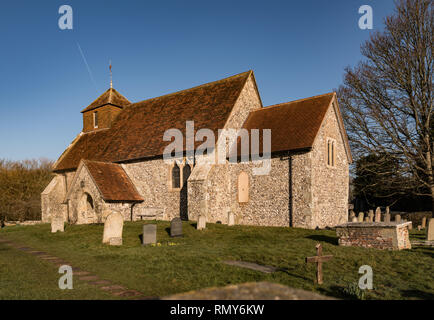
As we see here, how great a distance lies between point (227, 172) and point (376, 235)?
9829mm

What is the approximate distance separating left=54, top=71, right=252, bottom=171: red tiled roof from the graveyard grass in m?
8.09

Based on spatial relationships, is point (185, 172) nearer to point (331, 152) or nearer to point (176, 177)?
point (176, 177)

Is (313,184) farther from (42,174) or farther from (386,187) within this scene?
(42,174)

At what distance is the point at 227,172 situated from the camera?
19953mm

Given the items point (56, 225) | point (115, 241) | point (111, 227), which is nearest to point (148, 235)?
point (115, 241)

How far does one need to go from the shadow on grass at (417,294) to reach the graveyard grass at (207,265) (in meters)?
0.02

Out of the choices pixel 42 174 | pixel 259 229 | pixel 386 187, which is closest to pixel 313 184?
pixel 259 229

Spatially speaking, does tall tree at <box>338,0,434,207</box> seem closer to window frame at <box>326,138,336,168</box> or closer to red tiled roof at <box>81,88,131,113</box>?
window frame at <box>326,138,336,168</box>

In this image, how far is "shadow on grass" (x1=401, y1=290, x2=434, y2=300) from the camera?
6.45 meters

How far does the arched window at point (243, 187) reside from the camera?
1938 cm

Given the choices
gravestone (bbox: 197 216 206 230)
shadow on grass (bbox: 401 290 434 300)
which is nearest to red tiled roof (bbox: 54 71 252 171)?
gravestone (bbox: 197 216 206 230)

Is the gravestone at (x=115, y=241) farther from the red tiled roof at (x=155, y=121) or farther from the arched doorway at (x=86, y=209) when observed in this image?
the red tiled roof at (x=155, y=121)

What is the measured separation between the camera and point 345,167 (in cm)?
2147
